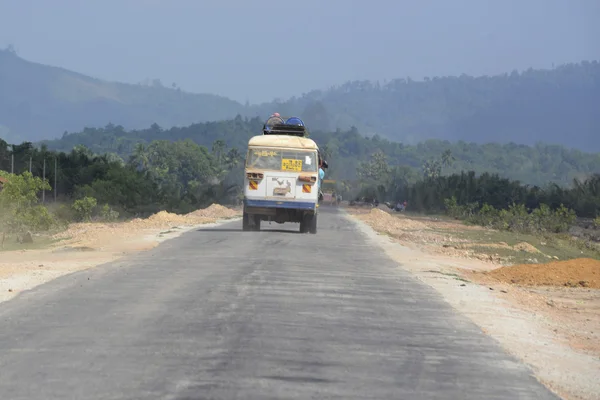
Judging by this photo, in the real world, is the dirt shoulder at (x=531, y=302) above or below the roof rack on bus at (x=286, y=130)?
below

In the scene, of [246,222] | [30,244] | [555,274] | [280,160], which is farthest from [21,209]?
[555,274]

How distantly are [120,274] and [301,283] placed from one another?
3.65 m

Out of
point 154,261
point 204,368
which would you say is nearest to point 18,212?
point 154,261

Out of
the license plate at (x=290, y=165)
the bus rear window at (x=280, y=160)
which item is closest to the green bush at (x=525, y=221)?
the bus rear window at (x=280, y=160)

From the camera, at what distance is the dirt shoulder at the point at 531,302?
1170 centimetres

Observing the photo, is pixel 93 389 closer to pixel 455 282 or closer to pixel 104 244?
pixel 455 282

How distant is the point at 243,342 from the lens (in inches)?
442

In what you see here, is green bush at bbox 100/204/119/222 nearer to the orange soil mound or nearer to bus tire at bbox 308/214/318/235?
bus tire at bbox 308/214/318/235

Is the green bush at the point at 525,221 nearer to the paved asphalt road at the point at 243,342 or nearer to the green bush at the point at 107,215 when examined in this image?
the green bush at the point at 107,215

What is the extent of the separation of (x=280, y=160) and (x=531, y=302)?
1760cm

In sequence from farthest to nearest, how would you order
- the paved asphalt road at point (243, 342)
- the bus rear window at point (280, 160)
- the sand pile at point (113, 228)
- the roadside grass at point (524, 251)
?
the roadside grass at point (524, 251)
the sand pile at point (113, 228)
the bus rear window at point (280, 160)
the paved asphalt road at point (243, 342)

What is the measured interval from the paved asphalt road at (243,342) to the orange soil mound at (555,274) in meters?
6.06

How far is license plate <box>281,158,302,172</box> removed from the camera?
3631 cm

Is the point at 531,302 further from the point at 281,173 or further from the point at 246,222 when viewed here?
the point at 246,222
